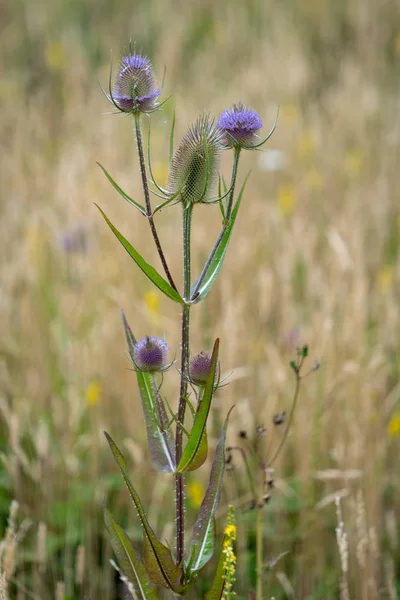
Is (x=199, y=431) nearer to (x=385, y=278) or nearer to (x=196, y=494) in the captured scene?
(x=196, y=494)

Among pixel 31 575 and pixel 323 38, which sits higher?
pixel 323 38

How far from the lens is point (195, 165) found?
1136 millimetres

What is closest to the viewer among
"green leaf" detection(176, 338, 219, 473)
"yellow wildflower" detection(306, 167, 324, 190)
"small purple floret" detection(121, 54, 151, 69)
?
"green leaf" detection(176, 338, 219, 473)

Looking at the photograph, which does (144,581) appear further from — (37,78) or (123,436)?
(37,78)

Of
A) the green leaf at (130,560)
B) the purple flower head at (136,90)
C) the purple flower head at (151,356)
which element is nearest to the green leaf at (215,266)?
the purple flower head at (151,356)

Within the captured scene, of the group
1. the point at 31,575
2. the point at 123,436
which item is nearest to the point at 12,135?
the point at 123,436

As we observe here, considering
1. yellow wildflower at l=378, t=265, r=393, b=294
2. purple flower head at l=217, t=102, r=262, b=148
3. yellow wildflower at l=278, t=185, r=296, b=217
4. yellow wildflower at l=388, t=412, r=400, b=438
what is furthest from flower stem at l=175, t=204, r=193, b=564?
yellow wildflower at l=278, t=185, r=296, b=217

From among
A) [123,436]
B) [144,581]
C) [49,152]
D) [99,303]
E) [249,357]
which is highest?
[49,152]

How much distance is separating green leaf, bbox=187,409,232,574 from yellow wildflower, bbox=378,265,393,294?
1.91 metres

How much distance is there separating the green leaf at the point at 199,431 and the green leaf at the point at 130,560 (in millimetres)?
147

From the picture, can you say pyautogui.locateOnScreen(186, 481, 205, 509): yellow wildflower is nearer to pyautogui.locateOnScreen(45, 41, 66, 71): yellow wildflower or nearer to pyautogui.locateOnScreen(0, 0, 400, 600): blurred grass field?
pyautogui.locateOnScreen(0, 0, 400, 600): blurred grass field

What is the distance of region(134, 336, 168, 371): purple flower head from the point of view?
117 cm

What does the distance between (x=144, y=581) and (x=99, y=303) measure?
6.55ft

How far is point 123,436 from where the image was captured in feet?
8.40
